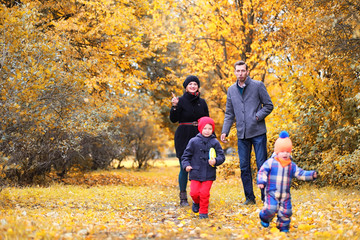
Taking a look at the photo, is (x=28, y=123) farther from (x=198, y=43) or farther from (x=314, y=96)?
(x=198, y=43)

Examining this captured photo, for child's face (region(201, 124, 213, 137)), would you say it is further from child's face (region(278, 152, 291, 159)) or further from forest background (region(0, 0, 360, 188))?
forest background (region(0, 0, 360, 188))

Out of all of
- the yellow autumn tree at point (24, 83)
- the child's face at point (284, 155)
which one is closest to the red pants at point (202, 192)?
the child's face at point (284, 155)

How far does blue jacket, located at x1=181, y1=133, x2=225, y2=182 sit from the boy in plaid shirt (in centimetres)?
132

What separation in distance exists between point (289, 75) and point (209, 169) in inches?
198

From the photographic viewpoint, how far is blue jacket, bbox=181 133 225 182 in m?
5.73

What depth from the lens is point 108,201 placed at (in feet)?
26.3

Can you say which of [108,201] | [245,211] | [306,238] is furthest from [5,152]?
[306,238]

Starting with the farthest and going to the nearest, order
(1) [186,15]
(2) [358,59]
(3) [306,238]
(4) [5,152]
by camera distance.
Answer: (1) [186,15] → (2) [358,59] → (4) [5,152] → (3) [306,238]

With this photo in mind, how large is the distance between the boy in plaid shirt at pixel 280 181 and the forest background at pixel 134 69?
6.49 ft

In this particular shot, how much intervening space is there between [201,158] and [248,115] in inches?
51.6

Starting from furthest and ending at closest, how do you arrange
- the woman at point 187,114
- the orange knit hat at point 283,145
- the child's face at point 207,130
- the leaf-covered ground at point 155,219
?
the woman at point 187,114 < the child's face at point 207,130 < the orange knit hat at point 283,145 < the leaf-covered ground at point 155,219

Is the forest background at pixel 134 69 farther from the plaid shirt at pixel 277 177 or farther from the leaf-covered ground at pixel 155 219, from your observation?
the plaid shirt at pixel 277 177

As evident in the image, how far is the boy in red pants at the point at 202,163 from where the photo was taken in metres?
5.69

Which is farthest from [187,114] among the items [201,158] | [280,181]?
[280,181]
